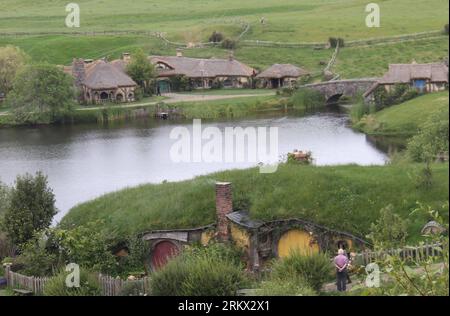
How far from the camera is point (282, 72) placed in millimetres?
94625

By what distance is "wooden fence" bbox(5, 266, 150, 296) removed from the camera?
80.6 ft

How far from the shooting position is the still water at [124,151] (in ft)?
159

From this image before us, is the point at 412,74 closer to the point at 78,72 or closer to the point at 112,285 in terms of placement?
the point at 78,72

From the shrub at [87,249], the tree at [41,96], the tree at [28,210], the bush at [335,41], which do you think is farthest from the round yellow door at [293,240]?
the bush at [335,41]

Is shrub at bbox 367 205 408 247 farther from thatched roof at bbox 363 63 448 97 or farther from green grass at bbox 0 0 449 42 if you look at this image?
green grass at bbox 0 0 449 42

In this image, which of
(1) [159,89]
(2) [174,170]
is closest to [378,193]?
(2) [174,170]

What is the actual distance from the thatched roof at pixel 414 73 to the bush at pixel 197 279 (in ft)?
184

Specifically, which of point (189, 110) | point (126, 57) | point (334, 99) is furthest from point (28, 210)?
point (126, 57)

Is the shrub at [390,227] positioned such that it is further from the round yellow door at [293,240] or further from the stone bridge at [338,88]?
the stone bridge at [338,88]

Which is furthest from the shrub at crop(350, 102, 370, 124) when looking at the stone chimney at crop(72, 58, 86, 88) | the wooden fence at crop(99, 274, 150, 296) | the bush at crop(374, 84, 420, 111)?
the wooden fence at crop(99, 274, 150, 296)

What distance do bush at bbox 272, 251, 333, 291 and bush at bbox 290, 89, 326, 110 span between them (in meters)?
63.7

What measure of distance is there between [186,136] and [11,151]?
13.5m

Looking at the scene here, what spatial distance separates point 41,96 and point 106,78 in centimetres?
1151
